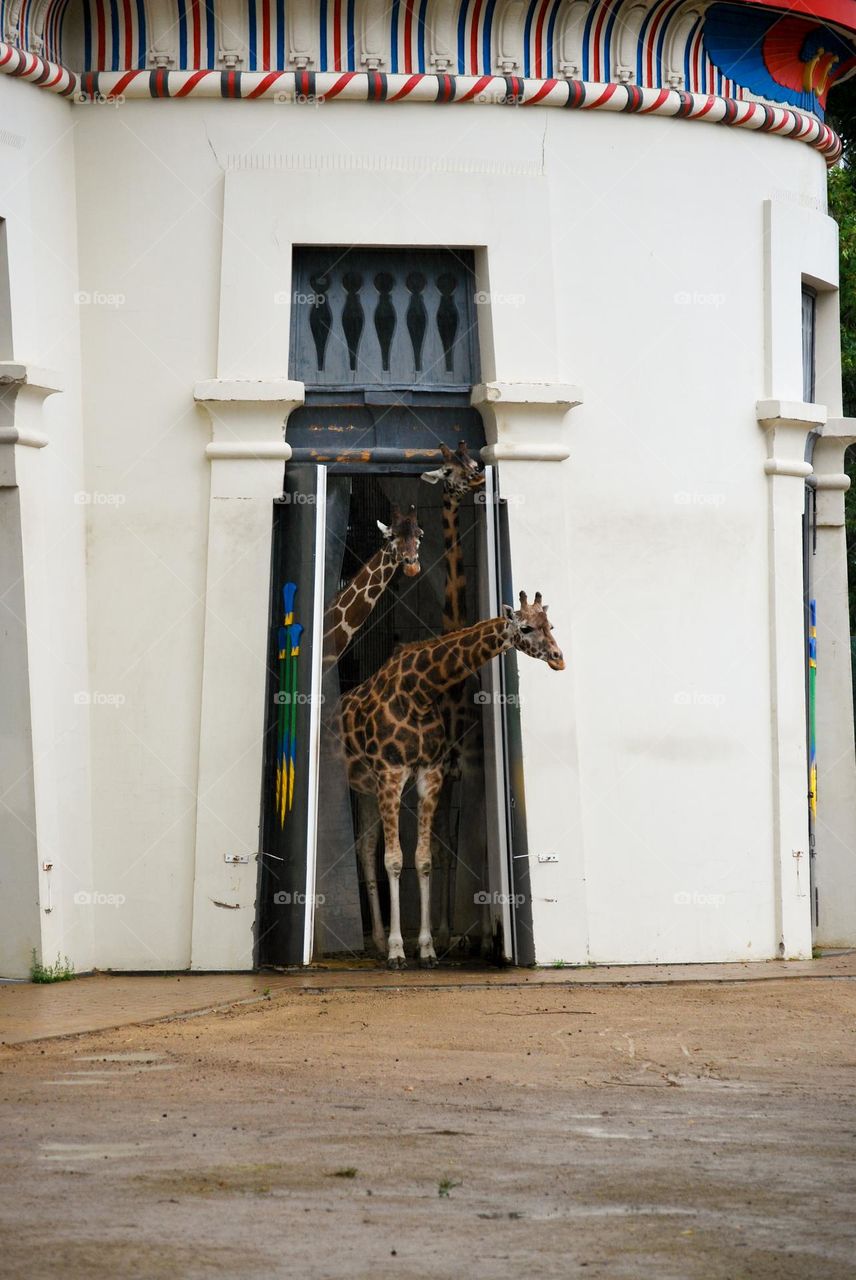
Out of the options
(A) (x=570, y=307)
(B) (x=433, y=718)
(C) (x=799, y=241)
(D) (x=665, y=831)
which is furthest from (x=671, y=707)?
(C) (x=799, y=241)

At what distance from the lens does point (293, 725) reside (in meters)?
12.9

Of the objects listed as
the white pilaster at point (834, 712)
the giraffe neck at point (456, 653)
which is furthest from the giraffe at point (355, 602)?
the white pilaster at point (834, 712)

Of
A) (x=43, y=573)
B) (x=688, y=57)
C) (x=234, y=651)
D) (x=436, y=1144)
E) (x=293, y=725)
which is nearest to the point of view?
(x=436, y=1144)

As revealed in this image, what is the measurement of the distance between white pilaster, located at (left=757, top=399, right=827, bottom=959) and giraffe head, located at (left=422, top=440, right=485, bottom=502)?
7.91ft

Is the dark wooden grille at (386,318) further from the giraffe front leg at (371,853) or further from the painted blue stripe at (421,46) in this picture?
the giraffe front leg at (371,853)

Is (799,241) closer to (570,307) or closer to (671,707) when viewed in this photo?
(570,307)

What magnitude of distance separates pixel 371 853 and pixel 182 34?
6045 millimetres

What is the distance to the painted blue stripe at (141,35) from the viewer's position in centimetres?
1335

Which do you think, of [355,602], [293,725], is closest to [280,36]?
[355,602]

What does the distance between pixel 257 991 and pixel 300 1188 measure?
4.95 meters

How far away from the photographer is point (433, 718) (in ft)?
44.3

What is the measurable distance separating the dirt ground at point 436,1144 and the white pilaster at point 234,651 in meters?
1.75

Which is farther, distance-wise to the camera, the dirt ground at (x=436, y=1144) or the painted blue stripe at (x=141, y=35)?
the painted blue stripe at (x=141, y=35)

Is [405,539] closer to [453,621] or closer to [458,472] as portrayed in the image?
[458,472]
